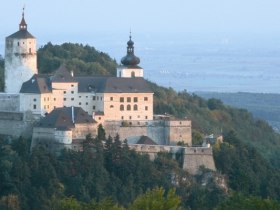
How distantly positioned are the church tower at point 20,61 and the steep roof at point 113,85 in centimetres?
200

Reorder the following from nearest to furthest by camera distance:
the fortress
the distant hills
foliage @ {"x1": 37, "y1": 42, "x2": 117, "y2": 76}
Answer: the fortress
foliage @ {"x1": 37, "y1": 42, "x2": 117, "y2": 76}
the distant hills

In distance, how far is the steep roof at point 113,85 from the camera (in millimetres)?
62250

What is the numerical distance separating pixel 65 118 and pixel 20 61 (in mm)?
4509

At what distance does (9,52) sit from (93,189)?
26.8ft

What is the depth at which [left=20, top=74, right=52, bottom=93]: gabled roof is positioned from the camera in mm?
61656

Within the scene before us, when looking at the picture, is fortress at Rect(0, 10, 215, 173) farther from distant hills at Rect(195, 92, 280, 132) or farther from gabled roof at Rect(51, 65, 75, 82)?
distant hills at Rect(195, 92, 280, 132)

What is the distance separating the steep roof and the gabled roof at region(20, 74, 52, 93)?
128 centimetres

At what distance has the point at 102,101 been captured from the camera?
62.0 meters

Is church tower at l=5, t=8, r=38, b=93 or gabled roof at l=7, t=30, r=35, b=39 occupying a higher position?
gabled roof at l=7, t=30, r=35, b=39

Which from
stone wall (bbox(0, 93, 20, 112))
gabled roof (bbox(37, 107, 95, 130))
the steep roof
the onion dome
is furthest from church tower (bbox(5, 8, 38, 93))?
the onion dome

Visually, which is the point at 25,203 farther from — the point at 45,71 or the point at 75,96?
the point at 45,71

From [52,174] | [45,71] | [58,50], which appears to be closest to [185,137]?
[52,174]

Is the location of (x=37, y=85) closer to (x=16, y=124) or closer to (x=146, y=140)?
(x=16, y=124)

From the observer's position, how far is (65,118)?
5997 centimetres
